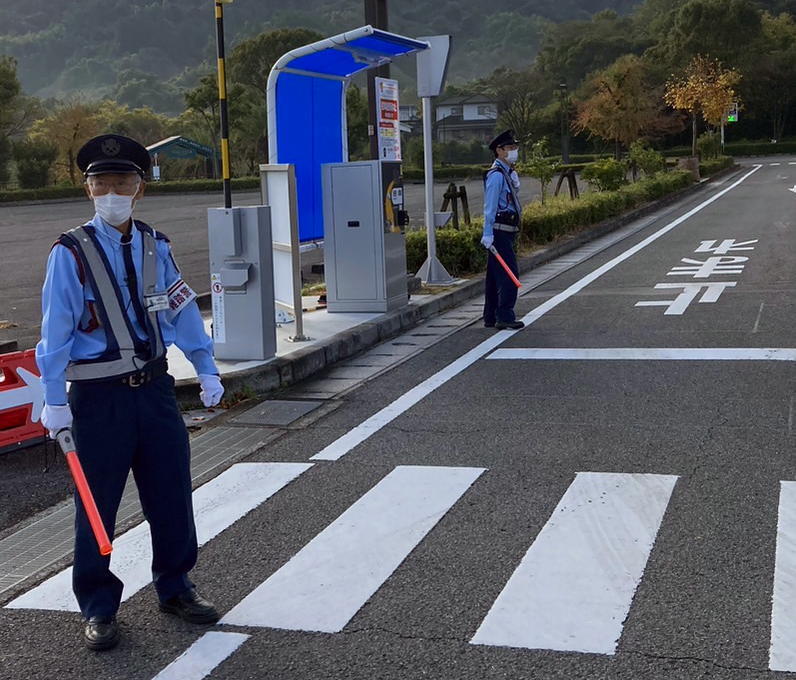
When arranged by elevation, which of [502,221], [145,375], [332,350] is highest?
[502,221]

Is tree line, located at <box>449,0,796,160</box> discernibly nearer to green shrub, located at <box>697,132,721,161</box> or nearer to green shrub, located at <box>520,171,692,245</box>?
green shrub, located at <box>697,132,721,161</box>

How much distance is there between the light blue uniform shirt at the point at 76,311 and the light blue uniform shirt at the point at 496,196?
6.13m

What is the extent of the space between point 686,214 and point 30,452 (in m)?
20.0

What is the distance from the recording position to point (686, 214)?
79.0ft

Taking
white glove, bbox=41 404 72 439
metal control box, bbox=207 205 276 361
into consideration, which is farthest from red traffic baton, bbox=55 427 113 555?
metal control box, bbox=207 205 276 361

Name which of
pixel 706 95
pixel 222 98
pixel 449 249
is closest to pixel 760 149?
pixel 706 95

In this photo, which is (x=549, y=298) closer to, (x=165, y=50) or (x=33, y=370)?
(x=33, y=370)

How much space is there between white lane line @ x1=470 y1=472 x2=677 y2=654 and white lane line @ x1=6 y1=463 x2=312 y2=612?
5.02 feet

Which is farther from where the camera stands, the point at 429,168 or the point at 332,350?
the point at 429,168

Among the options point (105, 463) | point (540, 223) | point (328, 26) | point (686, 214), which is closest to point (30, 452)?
point (105, 463)

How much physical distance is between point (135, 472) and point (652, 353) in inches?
218

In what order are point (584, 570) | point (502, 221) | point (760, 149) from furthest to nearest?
1. point (760, 149)
2. point (502, 221)
3. point (584, 570)

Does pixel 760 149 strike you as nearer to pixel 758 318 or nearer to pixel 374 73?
pixel 374 73

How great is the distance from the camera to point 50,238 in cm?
2561
